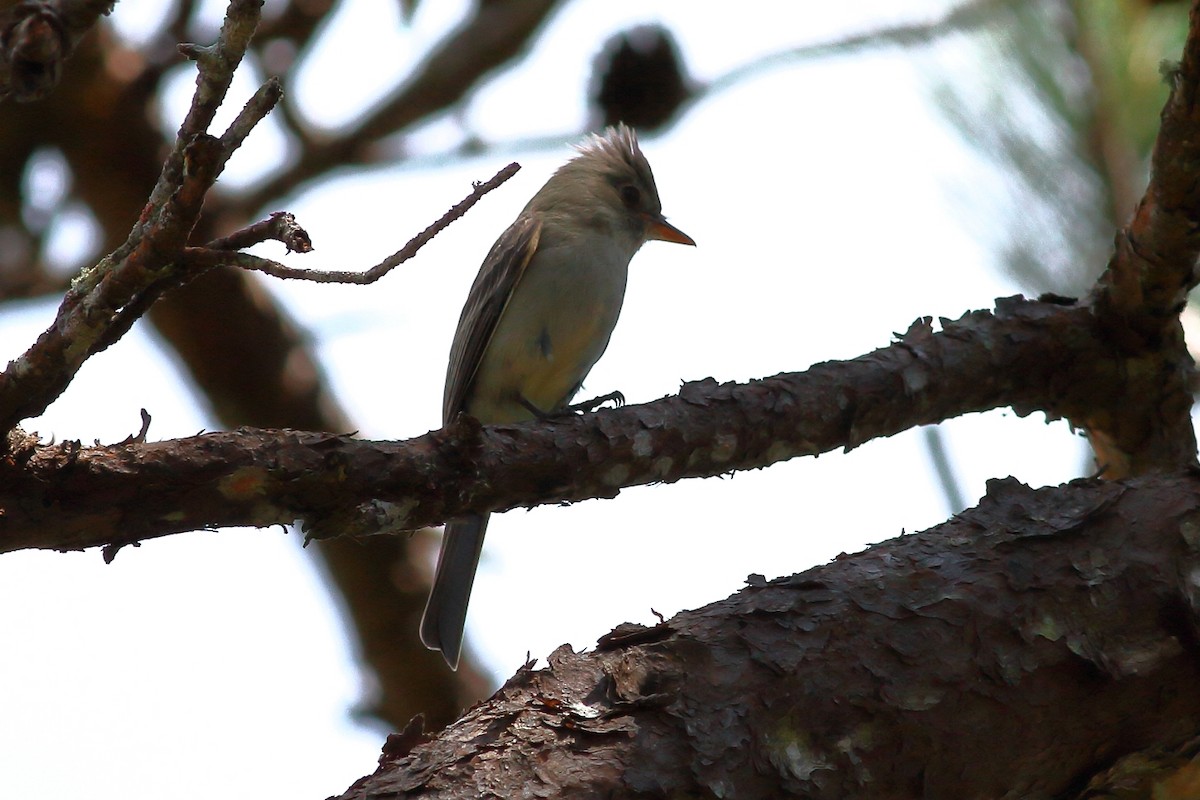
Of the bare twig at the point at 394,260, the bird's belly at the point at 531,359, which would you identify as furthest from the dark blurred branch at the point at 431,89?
the bare twig at the point at 394,260

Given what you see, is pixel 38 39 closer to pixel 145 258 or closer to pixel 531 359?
pixel 145 258

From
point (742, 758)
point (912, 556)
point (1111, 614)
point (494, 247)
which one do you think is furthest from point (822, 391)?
point (494, 247)

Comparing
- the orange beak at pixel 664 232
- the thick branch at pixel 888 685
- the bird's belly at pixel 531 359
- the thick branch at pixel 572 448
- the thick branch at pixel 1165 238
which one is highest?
the orange beak at pixel 664 232

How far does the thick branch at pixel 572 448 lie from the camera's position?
2160 mm

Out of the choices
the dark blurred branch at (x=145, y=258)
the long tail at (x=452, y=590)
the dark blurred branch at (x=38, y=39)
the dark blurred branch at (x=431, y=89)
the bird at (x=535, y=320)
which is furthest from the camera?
the bird at (x=535, y=320)

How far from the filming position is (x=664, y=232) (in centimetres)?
596

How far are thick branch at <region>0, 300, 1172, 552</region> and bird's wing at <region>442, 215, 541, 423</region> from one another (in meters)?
2.12

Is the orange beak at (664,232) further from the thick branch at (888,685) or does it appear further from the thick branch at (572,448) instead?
the thick branch at (888,685)

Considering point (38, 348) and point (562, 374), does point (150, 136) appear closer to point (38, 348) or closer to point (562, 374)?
point (562, 374)

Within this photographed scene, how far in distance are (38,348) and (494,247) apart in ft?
12.3

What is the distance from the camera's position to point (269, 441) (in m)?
2.35

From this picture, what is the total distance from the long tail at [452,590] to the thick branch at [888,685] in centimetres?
218

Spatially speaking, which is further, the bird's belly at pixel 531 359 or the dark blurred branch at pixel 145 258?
the bird's belly at pixel 531 359

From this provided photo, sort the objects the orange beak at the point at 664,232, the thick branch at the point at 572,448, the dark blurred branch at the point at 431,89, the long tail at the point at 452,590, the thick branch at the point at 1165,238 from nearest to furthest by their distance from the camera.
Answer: the thick branch at the point at 572,448 < the thick branch at the point at 1165,238 < the long tail at the point at 452,590 < the dark blurred branch at the point at 431,89 < the orange beak at the point at 664,232
